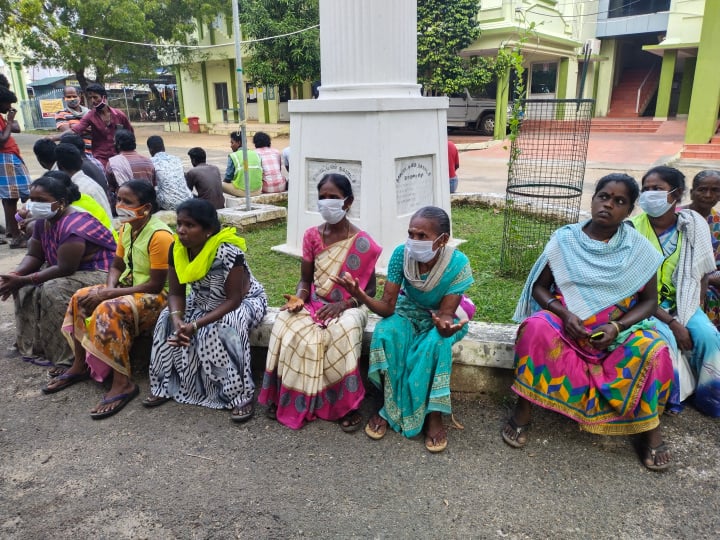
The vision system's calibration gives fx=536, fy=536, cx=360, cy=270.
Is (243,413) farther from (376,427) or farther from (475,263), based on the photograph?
(475,263)

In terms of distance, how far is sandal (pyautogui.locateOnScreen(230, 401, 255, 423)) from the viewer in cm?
302

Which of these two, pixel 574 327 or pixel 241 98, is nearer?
pixel 574 327

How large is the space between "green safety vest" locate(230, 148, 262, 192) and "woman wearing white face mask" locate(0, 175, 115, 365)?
3.84 m

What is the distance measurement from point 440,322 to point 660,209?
1.52m

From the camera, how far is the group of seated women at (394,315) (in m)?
2.66

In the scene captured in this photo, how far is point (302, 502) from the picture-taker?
2.43 m

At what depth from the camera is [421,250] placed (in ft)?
8.85

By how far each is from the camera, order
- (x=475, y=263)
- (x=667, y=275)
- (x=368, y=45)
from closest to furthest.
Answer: (x=667, y=275), (x=368, y=45), (x=475, y=263)

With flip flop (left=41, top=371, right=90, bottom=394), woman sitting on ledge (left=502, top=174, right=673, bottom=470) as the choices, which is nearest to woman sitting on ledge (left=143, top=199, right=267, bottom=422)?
flip flop (left=41, top=371, right=90, bottom=394)

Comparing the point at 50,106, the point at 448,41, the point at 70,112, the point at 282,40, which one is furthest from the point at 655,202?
the point at 50,106

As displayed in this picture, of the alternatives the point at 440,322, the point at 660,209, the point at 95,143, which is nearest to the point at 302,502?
the point at 440,322

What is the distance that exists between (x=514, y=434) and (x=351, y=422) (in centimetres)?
87

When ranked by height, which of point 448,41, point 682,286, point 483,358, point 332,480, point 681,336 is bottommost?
point 332,480

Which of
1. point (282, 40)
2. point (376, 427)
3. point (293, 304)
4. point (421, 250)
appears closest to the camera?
point (421, 250)
